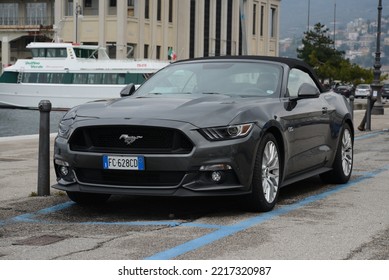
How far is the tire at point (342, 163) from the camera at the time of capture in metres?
10.1

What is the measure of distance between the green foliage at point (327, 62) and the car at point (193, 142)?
9359 cm

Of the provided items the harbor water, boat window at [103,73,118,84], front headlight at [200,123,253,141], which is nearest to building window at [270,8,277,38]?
the harbor water

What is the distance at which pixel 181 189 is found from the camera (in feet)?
24.3

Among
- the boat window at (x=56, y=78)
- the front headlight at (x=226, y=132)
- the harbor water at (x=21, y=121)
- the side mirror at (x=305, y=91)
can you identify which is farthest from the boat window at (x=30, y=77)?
the front headlight at (x=226, y=132)

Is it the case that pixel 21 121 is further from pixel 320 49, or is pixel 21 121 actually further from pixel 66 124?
pixel 320 49

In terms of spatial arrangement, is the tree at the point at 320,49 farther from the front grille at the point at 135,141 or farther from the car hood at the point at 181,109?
the front grille at the point at 135,141

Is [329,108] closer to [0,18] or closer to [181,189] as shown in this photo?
[181,189]

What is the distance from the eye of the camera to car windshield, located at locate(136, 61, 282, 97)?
8758 mm

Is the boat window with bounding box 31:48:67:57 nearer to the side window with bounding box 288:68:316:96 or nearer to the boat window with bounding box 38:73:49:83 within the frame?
the boat window with bounding box 38:73:49:83

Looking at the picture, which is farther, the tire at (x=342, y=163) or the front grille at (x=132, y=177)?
the tire at (x=342, y=163)

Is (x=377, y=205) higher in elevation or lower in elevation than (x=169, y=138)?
lower

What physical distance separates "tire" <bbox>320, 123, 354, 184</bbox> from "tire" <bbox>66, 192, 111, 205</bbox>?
2.95m
